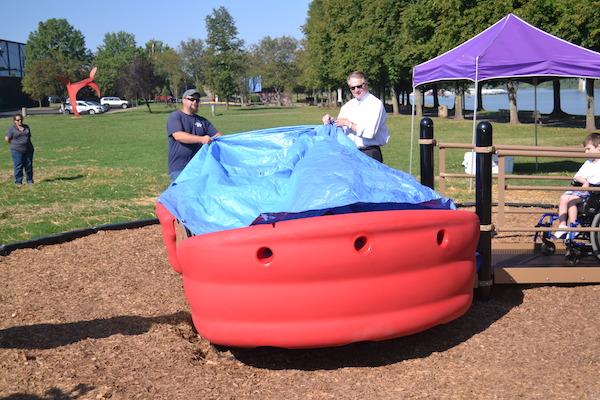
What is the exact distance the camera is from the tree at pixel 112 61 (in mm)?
91188

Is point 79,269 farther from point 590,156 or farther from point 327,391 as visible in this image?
point 590,156

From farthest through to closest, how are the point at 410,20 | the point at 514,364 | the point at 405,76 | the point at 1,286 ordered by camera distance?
the point at 405,76
the point at 410,20
the point at 1,286
the point at 514,364

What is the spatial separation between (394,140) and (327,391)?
21.9 meters

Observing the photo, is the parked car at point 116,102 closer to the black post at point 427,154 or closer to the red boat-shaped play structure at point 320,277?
the black post at point 427,154

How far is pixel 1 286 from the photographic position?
21.8 feet

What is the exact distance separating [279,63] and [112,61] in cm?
2661

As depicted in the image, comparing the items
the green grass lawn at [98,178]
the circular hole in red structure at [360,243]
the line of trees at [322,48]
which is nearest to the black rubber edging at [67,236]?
the green grass lawn at [98,178]

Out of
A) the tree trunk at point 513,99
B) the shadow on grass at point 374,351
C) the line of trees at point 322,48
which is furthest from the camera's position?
the tree trunk at point 513,99

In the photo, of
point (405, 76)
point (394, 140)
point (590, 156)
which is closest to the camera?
point (590, 156)

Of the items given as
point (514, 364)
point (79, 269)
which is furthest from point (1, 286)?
point (514, 364)

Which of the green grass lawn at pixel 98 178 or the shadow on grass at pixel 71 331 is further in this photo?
the green grass lawn at pixel 98 178

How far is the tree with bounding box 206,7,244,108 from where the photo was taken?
235 ft

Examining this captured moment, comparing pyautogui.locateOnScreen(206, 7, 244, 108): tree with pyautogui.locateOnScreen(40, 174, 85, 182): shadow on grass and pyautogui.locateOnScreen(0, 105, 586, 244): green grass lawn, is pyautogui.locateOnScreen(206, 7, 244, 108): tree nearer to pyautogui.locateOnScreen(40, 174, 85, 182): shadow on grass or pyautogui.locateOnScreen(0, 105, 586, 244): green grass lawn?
pyautogui.locateOnScreen(0, 105, 586, 244): green grass lawn

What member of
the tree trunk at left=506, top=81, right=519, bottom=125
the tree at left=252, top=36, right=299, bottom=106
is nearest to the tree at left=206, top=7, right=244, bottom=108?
the tree at left=252, top=36, right=299, bottom=106
